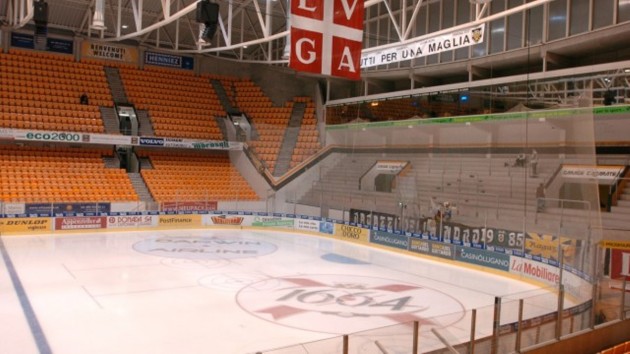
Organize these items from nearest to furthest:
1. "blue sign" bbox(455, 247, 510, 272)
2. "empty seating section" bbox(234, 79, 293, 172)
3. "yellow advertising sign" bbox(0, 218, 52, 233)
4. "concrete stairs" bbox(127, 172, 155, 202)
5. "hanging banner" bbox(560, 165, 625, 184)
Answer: "hanging banner" bbox(560, 165, 625, 184), "blue sign" bbox(455, 247, 510, 272), "yellow advertising sign" bbox(0, 218, 52, 233), "concrete stairs" bbox(127, 172, 155, 202), "empty seating section" bbox(234, 79, 293, 172)

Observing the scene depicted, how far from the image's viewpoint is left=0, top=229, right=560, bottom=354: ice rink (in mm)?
7441

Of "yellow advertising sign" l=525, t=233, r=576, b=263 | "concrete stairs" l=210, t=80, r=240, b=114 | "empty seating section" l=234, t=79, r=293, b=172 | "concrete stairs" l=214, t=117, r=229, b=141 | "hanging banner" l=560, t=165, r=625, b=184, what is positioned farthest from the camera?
"concrete stairs" l=210, t=80, r=240, b=114

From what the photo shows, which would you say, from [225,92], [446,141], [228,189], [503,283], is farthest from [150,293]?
[225,92]

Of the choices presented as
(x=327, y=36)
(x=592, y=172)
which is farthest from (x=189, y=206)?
(x=327, y=36)

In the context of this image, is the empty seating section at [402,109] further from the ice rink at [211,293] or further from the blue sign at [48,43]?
the blue sign at [48,43]

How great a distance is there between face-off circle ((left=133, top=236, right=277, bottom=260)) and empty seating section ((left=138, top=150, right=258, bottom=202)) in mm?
4187

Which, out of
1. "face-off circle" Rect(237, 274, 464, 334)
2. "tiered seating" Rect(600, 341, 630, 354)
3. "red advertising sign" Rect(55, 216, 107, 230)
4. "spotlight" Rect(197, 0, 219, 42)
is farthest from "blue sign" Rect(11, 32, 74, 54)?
"tiered seating" Rect(600, 341, 630, 354)

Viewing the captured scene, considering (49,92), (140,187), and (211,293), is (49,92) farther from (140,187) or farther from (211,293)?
(211,293)

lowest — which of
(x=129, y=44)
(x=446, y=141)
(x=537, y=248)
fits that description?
(x=537, y=248)

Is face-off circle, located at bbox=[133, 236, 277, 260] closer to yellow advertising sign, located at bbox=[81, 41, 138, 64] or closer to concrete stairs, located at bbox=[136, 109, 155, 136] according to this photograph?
concrete stairs, located at bbox=[136, 109, 155, 136]

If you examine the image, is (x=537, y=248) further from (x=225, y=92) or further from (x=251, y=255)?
(x=225, y=92)

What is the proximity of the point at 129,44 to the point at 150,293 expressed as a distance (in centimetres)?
2037

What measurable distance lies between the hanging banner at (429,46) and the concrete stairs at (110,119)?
14.5m

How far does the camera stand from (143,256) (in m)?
14.0
